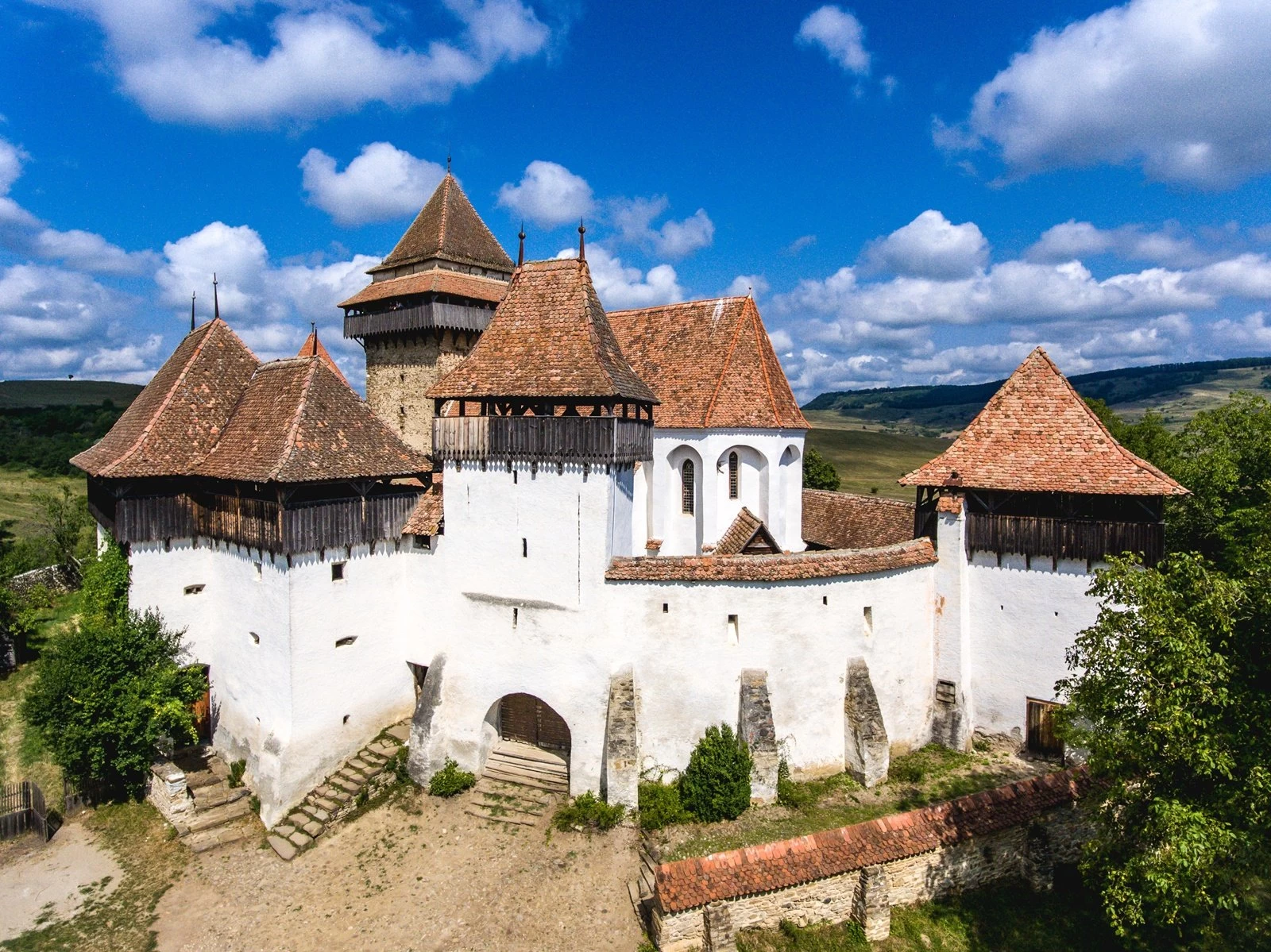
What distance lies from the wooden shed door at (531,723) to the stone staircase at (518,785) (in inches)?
8.6

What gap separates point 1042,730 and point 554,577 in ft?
40.9

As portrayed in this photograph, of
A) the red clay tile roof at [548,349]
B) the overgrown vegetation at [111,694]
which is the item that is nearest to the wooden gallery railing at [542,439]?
the red clay tile roof at [548,349]

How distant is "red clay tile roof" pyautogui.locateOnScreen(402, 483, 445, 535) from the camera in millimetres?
18984

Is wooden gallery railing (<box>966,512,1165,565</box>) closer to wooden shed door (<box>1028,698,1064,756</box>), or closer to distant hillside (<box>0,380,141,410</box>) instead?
wooden shed door (<box>1028,698,1064,756</box>)

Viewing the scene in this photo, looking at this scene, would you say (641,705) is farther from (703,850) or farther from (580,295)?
(580,295)

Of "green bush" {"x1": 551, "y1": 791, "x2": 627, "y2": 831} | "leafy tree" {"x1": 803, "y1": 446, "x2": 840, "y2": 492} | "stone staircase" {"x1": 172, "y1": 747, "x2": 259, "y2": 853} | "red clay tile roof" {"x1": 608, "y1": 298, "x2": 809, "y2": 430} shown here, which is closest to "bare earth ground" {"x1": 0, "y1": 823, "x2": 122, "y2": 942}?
"stone staircase" {"x1": 172, "y1": 747, "x2": 259, "y2": 853}

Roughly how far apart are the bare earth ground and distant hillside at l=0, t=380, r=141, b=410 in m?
75.2

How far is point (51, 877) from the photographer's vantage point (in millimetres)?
15844

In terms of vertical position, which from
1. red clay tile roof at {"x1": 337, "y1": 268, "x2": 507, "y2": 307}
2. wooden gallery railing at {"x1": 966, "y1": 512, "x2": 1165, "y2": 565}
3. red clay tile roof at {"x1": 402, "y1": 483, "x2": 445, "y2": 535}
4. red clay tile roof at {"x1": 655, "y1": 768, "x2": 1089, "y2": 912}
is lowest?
red clay tile roof at {"x1": 655, "y1": 768, "x2": 1089, "y2": 912}

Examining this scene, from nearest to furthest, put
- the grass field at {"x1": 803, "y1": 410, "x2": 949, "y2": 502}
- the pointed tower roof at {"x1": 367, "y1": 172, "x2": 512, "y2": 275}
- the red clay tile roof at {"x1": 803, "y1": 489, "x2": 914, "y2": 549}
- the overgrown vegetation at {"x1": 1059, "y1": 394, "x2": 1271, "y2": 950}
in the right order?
the overgrown vegetation at {"x1": 1059, "y1": 394, "x2": 1271, "y2": 950}
the red clay tile roof at {"x1": 803, "y1": 489, "x2": 914, "y2": 549}
the pointed tower roof at {"x1": 367, "y1": 172, "x2": 512, "y2": 275}
the grass field at {"x1": 803, "y1": 410, "x2": 949, "y2": 502}

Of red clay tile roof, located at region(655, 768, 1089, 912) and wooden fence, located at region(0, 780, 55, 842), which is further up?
→ red clay tile roof, located at region(655, 768, 1089, 912)

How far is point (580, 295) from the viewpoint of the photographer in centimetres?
1831

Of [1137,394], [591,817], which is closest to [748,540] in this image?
[591,817]

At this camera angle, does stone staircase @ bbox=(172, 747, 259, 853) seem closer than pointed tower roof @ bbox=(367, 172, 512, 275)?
Yes
